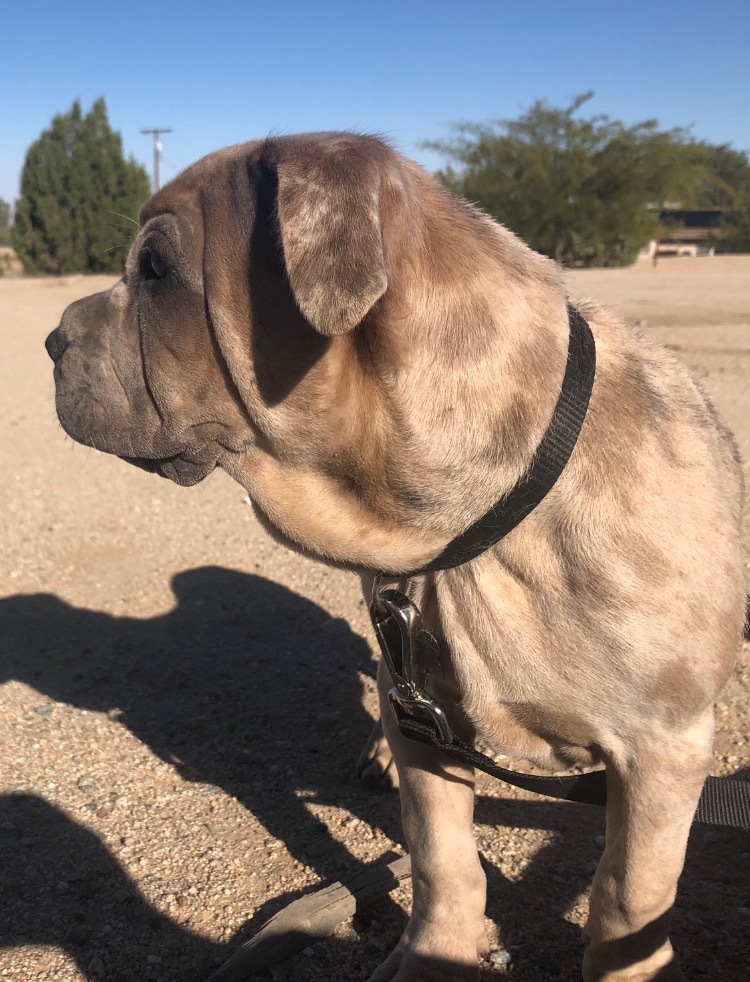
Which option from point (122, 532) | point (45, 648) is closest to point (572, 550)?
point (45, 648)

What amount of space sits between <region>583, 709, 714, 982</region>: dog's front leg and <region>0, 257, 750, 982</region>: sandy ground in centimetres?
29

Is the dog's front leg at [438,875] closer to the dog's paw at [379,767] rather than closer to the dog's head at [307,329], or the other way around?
the dog's head at [307,329]

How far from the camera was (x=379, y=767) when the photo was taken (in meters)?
3.51

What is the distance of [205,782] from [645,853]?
181 cm

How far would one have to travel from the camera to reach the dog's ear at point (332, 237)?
187 cm

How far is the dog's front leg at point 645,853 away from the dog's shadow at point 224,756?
0.99 feet

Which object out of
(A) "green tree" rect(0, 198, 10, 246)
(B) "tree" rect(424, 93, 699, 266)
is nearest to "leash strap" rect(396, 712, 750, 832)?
(B) "tree" rect(424, 93, 699, 266)

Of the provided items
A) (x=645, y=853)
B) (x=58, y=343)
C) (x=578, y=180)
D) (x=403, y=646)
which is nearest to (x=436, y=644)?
(x=403, y=646)

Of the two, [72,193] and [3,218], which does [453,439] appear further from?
[3,218]

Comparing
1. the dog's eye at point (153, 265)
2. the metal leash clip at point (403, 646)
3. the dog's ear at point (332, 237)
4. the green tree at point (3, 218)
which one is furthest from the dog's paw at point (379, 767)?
the green tree at point (3, 218)

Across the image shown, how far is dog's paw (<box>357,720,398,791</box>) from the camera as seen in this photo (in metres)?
3.50

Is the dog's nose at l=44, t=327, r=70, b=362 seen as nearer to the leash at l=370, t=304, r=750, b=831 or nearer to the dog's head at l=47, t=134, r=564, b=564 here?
the dog's head at l=47, t=134, r=564, b=564

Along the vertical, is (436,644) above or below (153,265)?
below

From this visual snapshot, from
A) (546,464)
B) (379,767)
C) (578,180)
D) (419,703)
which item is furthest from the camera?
(578,180)
